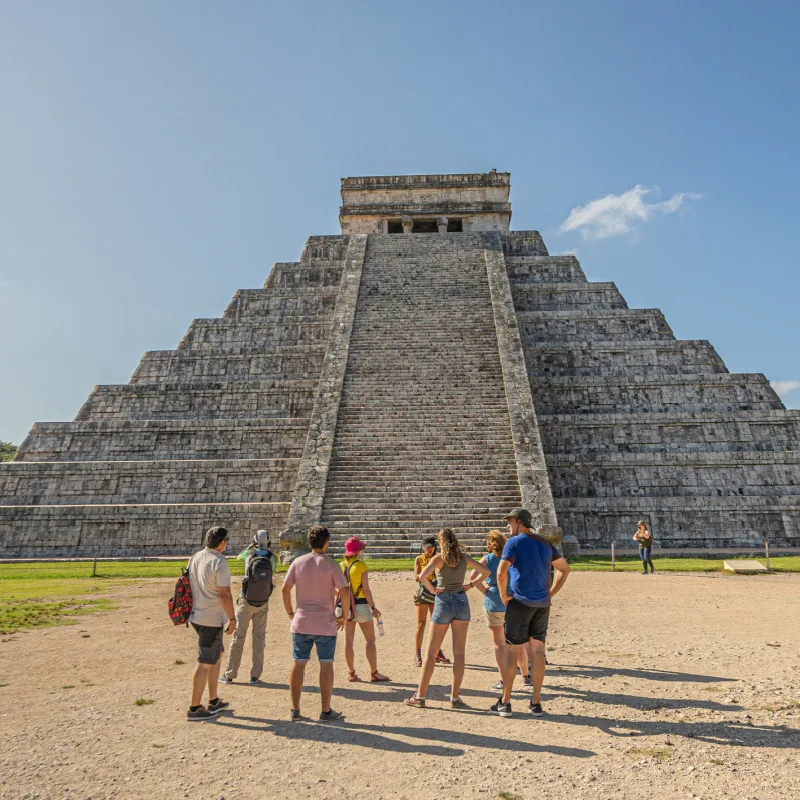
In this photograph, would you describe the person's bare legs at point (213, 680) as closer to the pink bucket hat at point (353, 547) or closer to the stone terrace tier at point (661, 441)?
the pink bucket hat at point (353, 547)

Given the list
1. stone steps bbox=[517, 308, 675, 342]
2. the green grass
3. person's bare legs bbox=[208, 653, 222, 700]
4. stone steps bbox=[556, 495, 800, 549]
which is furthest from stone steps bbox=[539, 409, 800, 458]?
person's bare legs bbox=[208, 653, 222, 700]

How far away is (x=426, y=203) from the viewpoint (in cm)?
3086

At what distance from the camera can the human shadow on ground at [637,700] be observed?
4.92 meters

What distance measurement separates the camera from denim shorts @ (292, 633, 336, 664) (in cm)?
481

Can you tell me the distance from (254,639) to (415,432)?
440 inches

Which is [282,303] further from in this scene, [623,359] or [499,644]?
[499,644]

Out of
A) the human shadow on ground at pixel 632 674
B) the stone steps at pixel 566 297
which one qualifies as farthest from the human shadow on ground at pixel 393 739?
the stone steps at pixel 566 297

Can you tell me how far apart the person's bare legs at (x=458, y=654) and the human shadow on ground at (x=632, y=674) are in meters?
1.48

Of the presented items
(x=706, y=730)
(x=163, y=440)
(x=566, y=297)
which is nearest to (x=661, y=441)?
(x=566, y=297)

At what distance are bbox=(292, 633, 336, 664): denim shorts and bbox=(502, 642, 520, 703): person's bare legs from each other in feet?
4.70

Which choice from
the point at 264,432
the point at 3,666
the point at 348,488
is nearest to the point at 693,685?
the point at 3,666

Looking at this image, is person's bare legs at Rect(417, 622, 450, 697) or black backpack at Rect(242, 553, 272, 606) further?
black backpack at Rect(242, 553, 272, 606)

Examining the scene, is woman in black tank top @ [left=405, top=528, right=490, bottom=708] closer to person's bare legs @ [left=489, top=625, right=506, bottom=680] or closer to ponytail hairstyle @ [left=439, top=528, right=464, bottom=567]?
ponytail hairstyle @ [left=439, top=528, right=464, bottom=567]

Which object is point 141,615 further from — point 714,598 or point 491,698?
point 714,598
